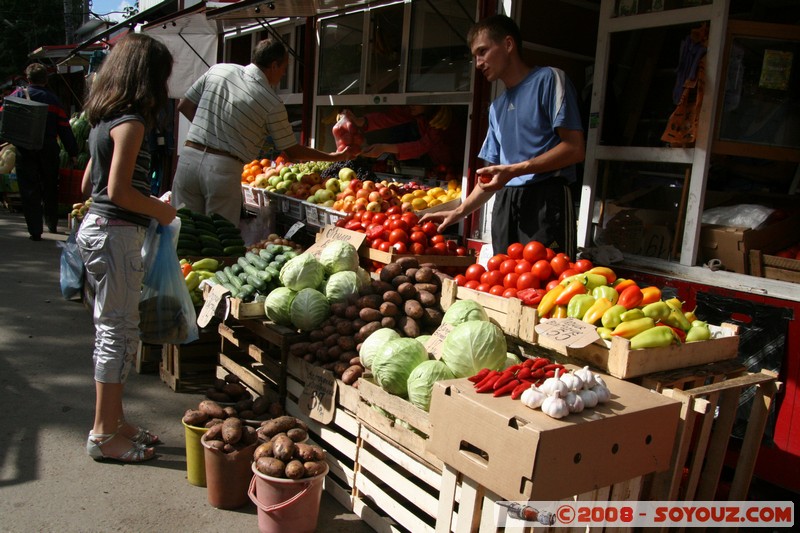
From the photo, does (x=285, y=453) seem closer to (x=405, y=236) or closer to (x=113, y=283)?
(x=113, y=283)

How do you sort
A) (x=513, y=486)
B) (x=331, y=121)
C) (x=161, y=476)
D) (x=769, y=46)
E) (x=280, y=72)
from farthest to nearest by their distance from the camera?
(x=331, y=121) → (x=280, y=72) → (x=769, y=46) → (x=161, y=476) → (x=513, y=486)

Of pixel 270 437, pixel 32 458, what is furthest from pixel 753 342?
pixel 32 458

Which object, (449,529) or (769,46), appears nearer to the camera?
(449,529)

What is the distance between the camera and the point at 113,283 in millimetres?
3428

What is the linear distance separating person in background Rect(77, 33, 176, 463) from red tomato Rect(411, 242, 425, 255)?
1.63 m

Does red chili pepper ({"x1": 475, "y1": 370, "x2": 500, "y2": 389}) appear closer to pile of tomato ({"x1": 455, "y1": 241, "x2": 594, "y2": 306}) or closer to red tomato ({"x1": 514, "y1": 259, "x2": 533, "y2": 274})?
pile of tomato ({"x1": 455, "y1": 241, "x2": 594, "y2": 306})

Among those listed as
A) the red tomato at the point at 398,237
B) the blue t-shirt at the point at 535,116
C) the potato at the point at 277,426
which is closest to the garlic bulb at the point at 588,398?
the potato at the point at 277,426

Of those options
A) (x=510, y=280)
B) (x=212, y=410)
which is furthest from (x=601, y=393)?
(x=212, y=410)

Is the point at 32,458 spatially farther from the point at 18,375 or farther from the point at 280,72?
the point at 280,72

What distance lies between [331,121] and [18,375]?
4772 mm

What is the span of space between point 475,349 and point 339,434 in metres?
1.02

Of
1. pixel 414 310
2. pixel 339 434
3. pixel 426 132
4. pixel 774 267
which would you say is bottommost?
pixel 339 434

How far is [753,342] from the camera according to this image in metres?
3.81

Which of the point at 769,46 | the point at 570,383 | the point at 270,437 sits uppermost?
the point at 769,46
